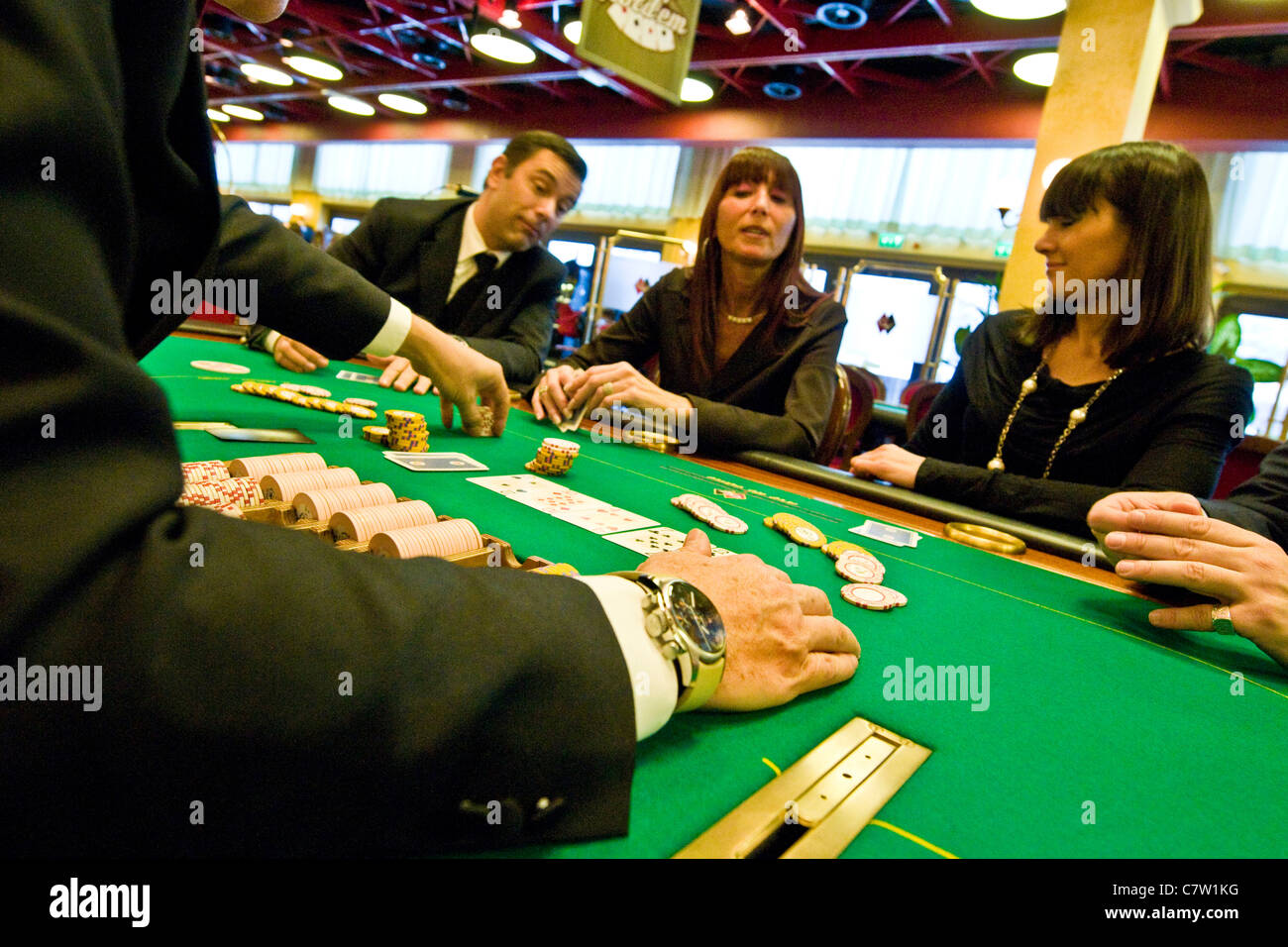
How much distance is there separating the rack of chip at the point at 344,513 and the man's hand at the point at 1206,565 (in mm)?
983

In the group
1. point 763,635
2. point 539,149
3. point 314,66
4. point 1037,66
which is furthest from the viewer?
point 314,66

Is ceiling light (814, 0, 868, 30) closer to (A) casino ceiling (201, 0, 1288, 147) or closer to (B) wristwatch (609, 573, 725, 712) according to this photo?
(A) casino ceiling (201, 0, 1288, 147)

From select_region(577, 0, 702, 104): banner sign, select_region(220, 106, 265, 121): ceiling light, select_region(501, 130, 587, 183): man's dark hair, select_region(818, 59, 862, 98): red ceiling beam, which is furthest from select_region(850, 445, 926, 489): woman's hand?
select_region(220, 106, 265, 121): ceiling light

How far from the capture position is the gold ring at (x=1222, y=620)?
1166mm

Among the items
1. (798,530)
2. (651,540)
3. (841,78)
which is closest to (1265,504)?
(798,530)

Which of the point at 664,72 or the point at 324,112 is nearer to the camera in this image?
the point at 664,72

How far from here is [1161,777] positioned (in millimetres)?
793

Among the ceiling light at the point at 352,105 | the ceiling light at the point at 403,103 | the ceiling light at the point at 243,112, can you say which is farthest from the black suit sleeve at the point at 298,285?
the ceiling light at the point at 243,112

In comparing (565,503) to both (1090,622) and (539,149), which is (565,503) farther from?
(539,149)

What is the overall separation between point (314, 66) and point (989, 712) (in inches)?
524

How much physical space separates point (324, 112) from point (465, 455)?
17.8 metres

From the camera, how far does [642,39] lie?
4.08 meters
